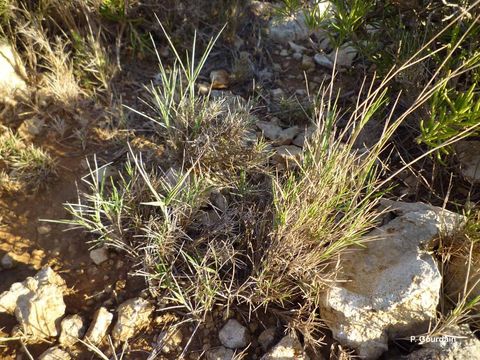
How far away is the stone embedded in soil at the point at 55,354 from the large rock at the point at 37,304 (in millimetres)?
65

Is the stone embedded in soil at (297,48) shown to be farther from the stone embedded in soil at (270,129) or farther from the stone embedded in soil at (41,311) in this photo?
the stone embedded in soil at (41,311)

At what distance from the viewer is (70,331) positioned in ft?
5.39

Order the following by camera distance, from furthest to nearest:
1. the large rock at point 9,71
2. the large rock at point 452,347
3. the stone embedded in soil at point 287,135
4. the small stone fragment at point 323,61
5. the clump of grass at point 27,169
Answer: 1. the small stone fragment at point 323,61
2. the large rock at point 9,71
3. the stone embedded in soil at point 287,135
4. the clump of grass at point 27,169
5. the large rock at point 452,347

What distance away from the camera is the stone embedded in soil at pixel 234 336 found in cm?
162

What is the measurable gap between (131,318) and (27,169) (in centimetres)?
97

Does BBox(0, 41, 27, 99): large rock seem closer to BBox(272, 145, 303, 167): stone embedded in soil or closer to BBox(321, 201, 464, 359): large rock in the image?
BBox(272, 145, 303, 167): stone embedded in soil

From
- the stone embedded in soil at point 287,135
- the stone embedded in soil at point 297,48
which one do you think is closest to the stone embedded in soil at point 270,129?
the stone embedded in soil at point 287,135

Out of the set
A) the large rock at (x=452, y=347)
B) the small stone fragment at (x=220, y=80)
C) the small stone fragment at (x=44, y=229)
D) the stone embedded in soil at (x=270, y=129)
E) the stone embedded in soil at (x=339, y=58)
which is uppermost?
the stone embedded in soil at (x=339, y=58)

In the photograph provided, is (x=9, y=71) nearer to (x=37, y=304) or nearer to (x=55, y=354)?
(x=37, y=304)

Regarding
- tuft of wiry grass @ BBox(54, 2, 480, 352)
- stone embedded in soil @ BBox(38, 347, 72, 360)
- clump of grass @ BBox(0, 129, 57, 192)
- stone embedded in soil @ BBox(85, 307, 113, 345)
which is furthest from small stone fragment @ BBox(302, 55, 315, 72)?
stone embedded in soil @ BBox(38, 347, 72, 360)

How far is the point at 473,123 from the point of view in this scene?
160cm

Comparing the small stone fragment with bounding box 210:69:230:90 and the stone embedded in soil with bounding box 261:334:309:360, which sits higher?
the small stone fragment with bounding box 210:69:230:90

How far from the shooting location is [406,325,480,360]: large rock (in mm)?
1413

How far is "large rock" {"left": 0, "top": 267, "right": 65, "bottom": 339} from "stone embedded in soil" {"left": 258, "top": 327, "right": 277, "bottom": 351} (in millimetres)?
767
